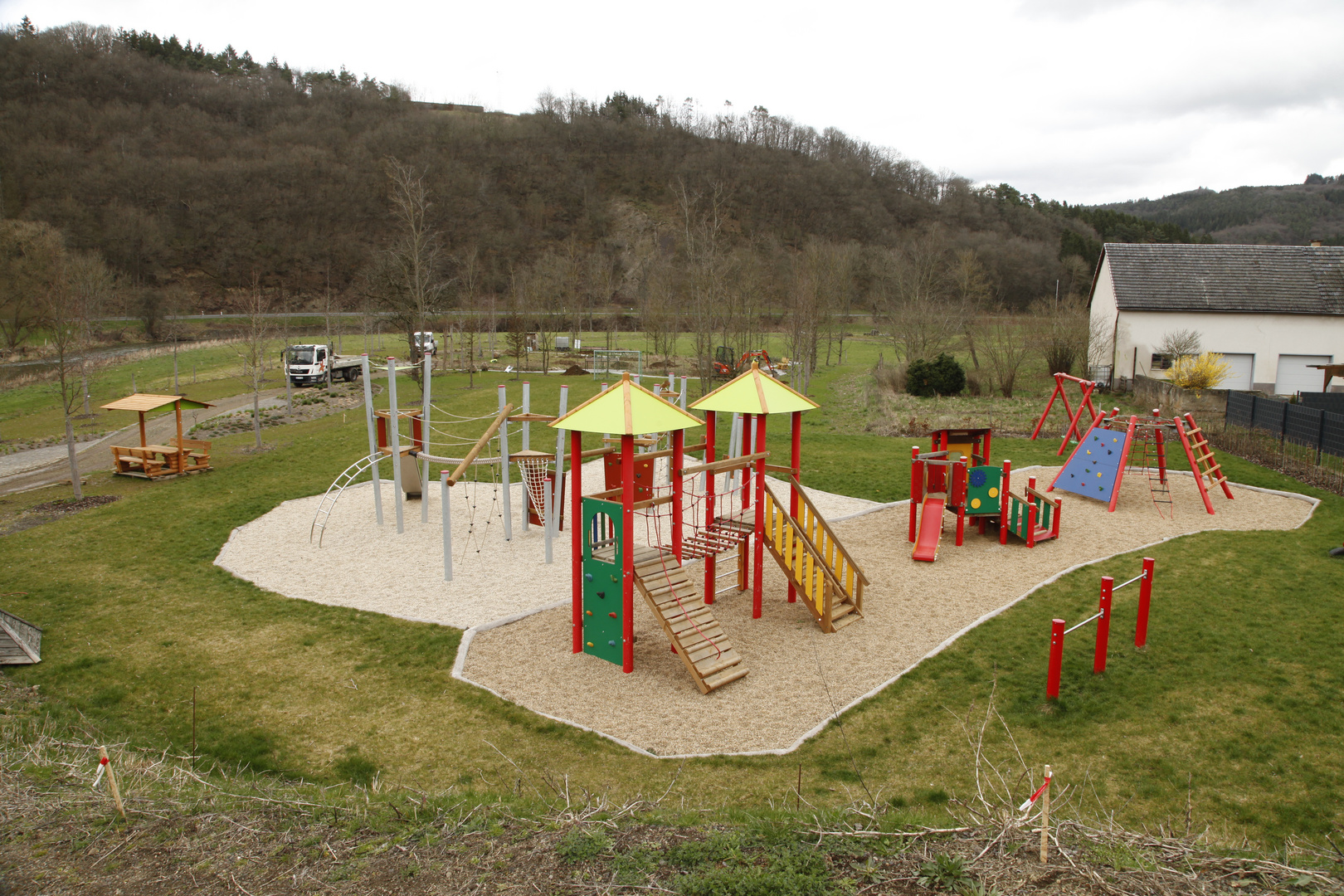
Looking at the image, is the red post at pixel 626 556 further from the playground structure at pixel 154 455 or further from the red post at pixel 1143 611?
the playground structure at pixel 154 455

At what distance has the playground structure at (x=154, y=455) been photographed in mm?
16797

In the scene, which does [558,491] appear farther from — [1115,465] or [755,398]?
[1115,465]

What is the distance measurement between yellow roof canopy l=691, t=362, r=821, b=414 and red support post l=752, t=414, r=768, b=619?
A: 1.19ft

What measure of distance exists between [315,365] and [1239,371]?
3643 centimetres

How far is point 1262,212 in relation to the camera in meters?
98.9

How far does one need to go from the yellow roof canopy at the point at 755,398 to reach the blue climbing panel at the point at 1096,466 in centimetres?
745

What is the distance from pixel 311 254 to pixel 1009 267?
7188cm

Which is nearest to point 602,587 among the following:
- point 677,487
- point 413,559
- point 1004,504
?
point 677,487

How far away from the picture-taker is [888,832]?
4707mm

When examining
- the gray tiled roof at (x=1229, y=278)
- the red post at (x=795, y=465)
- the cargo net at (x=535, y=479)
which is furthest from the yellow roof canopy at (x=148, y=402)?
the gray tiled roof at (x=1229, y=278)

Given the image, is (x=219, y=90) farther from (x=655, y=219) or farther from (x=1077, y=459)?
(x=1077, y=459)

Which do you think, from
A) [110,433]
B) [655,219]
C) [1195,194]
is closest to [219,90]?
[655,219]

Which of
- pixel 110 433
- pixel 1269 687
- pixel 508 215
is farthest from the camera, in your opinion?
pixel 508 215

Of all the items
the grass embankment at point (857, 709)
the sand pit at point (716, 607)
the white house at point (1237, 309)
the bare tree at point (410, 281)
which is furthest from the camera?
the bare tree at point (410, 281)
